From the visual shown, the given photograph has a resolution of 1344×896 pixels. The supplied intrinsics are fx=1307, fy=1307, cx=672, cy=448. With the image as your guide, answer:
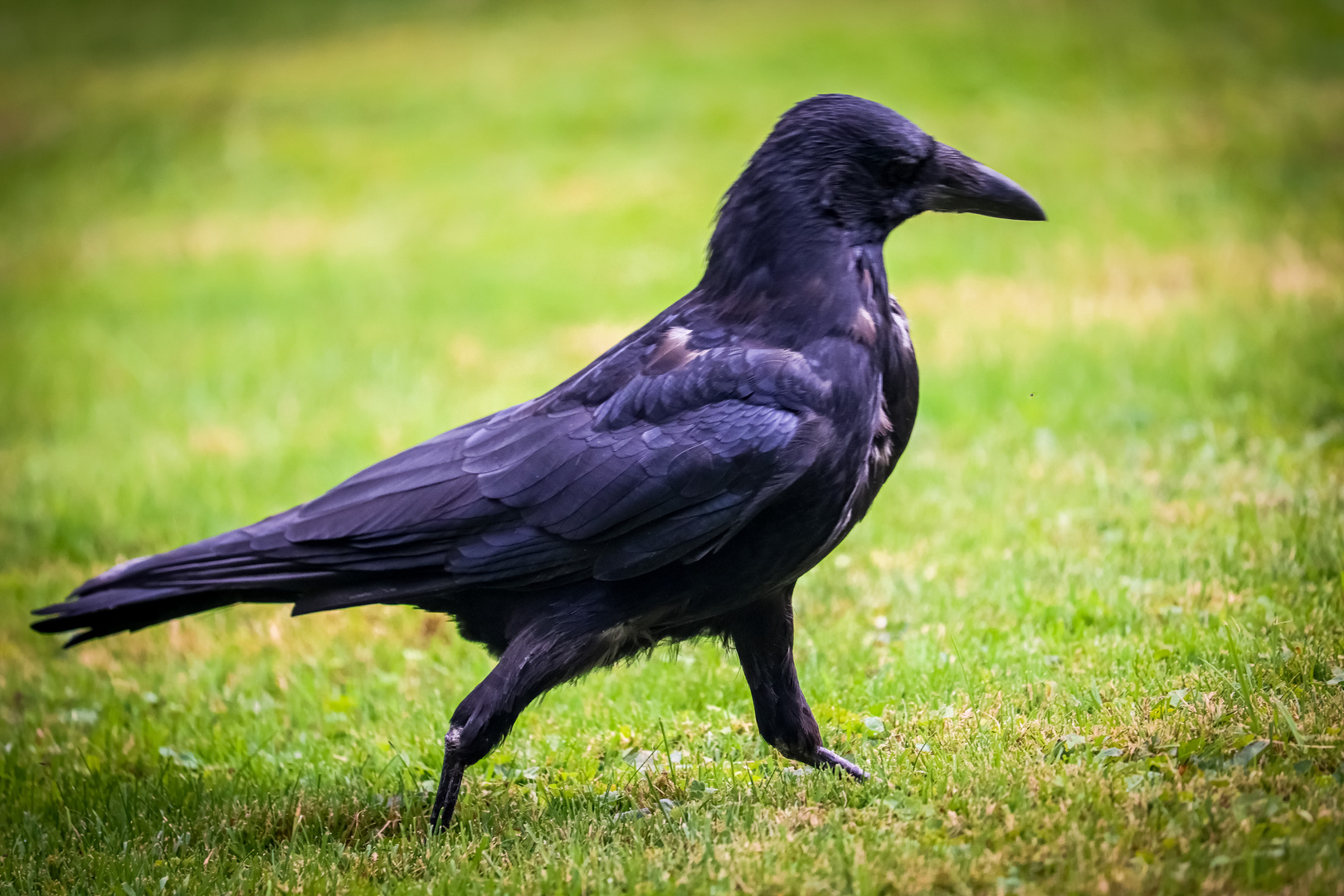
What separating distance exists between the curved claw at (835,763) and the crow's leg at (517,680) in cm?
75

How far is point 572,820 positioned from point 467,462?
111 centimetres

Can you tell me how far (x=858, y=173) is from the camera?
384 cm

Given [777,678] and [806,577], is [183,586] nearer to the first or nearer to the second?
[777,678]

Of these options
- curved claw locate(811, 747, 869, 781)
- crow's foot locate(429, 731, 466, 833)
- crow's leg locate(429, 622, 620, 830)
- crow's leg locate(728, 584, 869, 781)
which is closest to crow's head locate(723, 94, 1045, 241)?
crow's leg locate(728, 584, 869, 781)

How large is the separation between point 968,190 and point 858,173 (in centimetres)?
36

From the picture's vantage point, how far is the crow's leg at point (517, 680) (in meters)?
3.73

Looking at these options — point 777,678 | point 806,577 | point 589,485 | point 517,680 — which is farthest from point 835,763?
point 806,577

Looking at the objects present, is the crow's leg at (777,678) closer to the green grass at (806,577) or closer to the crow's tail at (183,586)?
the green grass at (806,577)

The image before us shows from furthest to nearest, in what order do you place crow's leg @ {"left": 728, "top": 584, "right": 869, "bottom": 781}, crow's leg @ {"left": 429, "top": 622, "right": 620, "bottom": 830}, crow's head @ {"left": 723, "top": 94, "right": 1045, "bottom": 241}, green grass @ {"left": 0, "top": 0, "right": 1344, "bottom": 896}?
crow's leg @ {"left": 728, "top": 584, "right": 869, "bottom": 781}
crow's head @ {"left": 723, "top": 94, "right": 1045, "bottom": 241}
crow's leg @ {"left": 429, "top": 622, "right": 620, "bottom": 830}
green grass @ {"left": 0, "top": 0, "right": 1344, "bottom": 896}

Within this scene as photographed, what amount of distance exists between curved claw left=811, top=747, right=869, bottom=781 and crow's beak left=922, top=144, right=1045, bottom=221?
169cm

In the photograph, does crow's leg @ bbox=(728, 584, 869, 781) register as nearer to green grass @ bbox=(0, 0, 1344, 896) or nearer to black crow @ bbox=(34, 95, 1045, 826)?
black crow @ bbox=(34, 95, 1045, 826)

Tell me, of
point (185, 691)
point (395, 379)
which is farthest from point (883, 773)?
point (395, 379)

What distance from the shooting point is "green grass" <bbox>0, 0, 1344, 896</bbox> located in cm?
359

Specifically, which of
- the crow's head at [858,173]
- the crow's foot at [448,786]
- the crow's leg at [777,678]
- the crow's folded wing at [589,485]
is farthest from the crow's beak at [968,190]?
the crow's foot at [448,786]
